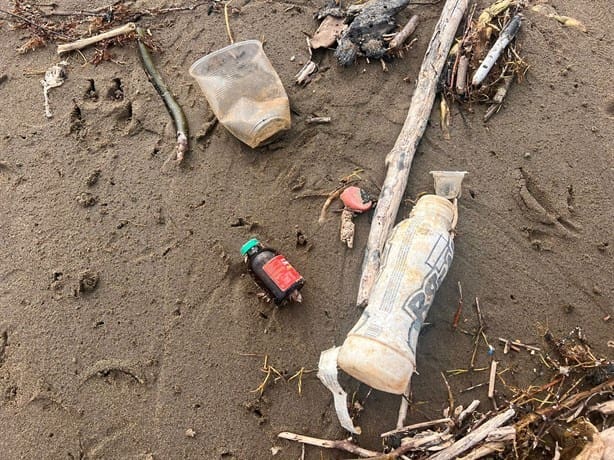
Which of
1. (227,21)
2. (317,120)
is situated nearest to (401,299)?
(317,120)

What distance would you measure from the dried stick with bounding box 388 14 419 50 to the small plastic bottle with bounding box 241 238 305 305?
150 centimetres

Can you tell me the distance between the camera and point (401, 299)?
6.82 ft

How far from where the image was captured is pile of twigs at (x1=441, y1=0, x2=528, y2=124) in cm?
284

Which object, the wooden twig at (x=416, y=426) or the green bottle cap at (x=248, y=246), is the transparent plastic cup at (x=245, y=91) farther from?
the wooden twig at (x=416, y=426)

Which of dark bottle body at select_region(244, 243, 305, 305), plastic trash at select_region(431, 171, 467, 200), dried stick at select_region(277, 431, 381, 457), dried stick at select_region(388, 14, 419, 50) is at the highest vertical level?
dried stick at select_region(388, 14, 419, 50)

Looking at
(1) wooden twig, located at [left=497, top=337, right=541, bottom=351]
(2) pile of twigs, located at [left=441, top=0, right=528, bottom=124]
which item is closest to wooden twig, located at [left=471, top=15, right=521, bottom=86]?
(2) pile of twigs, located at [left=441, top=0, right=528, bottom=124]

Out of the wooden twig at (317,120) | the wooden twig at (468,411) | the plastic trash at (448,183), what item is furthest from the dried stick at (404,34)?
the wooden twig at (468,411)

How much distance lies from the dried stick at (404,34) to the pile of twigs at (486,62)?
297 millimetres

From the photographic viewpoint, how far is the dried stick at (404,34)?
3.03 metres

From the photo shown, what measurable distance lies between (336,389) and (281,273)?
1.85 feet

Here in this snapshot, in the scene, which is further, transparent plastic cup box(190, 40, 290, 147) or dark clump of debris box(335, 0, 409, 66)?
dark clump of debris box(335, 0, 409, 66)

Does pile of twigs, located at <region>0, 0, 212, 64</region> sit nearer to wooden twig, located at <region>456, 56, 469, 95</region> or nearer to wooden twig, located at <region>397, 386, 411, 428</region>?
wooden twig, located at <region>456, 56, 469, 95</region>

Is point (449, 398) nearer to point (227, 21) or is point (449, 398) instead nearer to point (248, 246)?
point (248, 246)

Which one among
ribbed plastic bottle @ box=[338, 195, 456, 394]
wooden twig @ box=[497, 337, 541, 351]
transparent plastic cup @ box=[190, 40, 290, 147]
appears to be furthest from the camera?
transparent plastic cup @ box=[190, 40, 290, 147]
